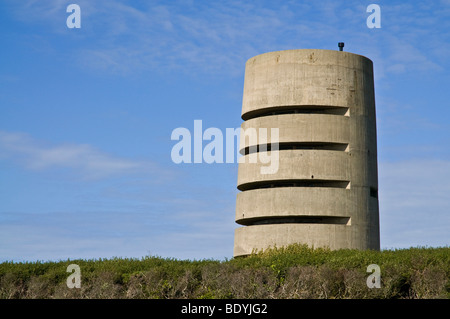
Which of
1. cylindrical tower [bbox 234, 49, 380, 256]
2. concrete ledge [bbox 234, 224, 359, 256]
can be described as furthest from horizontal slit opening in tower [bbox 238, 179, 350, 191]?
concrete ledge [bbox 234, 224, 359, 256]

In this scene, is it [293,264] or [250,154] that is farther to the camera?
[250,154]

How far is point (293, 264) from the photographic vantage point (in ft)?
123

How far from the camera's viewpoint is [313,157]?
46.7m

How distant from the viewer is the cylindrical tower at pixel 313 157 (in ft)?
152

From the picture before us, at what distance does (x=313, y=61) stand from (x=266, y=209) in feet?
34.0

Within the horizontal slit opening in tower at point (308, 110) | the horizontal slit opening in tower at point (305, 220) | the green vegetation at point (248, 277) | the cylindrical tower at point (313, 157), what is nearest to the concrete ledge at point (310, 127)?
the cylindrical tower at point (313, 157)

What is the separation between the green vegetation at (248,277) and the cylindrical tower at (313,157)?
6.61m

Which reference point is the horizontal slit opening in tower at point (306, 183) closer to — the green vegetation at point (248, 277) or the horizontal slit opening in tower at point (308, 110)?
the horizontal slit opening in tower at point (308, 110)

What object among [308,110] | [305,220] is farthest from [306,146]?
[305,220]

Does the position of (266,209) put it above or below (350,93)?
below
